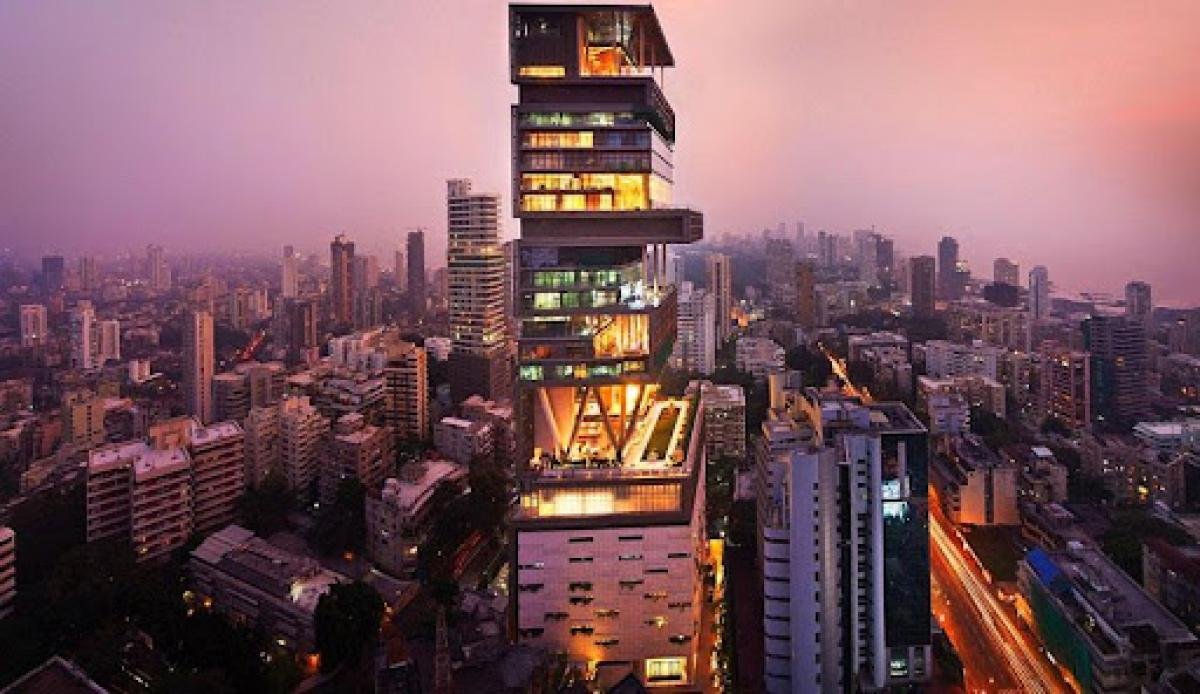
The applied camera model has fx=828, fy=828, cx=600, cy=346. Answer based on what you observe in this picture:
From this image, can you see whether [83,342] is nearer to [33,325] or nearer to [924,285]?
[33,325]

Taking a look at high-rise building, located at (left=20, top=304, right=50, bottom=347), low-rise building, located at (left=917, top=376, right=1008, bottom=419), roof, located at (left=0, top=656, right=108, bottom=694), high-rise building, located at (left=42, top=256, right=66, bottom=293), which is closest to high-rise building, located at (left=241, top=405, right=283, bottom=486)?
roof, located at (left=0, top=656, right=108, bottom=694)

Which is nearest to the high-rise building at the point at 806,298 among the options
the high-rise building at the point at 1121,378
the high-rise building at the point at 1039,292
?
the high-rise building at the point at 1039,292

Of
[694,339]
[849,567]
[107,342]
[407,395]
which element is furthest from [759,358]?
[107,342]

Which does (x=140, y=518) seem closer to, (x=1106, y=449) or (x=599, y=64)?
(x=599, y=64)

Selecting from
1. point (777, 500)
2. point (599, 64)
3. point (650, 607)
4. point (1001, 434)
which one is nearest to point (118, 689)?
point (650, 607)

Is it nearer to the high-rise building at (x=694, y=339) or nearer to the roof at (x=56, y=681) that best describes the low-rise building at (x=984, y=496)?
the high-rise building at (x=694, y=339)
